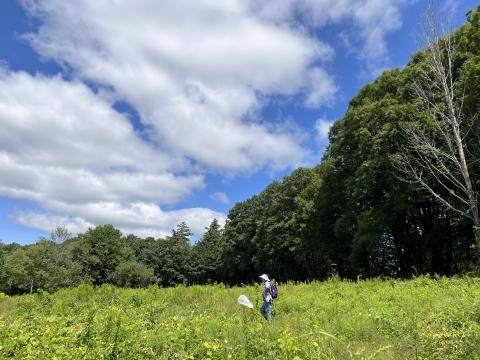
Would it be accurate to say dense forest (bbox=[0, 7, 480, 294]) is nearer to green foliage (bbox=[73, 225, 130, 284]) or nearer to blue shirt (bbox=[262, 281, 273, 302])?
green foliage (bbox=[73, 225, 130, 284])

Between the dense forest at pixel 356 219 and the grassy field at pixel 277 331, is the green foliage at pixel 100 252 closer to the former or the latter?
the dense forest at pixel 356 219

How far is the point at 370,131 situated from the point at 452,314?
20934 mm

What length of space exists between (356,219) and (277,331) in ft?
84.0

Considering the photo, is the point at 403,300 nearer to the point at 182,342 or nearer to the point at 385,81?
the point at 182,342

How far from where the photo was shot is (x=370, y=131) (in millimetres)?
27453

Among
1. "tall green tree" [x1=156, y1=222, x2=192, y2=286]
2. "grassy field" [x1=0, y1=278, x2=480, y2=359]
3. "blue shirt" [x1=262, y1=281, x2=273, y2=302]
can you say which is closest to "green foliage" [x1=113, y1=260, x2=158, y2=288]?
"tall green tree" [x1=156, y1=222, x2=192, y2=286]

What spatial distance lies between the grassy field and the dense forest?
8416 millimetres

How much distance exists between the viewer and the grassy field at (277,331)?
5.54 meters

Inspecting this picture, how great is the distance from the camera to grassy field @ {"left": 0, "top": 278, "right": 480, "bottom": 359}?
5.54 metres

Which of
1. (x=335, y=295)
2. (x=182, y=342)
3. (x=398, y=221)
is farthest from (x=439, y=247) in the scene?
(x=182, y=342)

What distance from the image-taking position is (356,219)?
31.3 metres

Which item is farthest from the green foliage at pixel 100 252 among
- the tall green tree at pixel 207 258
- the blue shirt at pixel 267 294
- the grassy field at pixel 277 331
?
the blue shirt at pixel 267 294

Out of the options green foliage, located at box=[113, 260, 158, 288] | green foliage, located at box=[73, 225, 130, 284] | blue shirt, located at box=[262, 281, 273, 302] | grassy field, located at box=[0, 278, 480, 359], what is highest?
green foliage, located at box=[73, 225, 130, 284]

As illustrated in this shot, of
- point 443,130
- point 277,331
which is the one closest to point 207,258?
point 443,130
